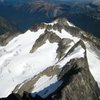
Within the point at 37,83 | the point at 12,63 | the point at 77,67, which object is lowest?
the point at 12,63

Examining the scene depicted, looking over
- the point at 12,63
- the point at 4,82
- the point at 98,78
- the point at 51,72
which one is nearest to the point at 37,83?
the point at 51,72

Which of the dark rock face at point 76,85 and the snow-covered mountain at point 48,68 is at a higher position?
the dark rock face at point 76,85

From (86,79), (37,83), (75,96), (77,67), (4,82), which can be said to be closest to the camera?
(75,96)

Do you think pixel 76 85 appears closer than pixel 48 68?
Yes

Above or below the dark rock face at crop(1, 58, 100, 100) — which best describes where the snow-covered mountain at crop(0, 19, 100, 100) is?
below

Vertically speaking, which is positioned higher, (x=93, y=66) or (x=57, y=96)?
(x=57, y=96)

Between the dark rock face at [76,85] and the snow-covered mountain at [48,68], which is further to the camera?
the snow-covered mountain at [48,68]

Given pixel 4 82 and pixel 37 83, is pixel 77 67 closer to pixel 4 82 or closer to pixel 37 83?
pixel 37 83

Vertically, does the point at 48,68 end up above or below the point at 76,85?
below

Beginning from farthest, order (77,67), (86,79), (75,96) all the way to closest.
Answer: (77,67), (86,79), (75,96)

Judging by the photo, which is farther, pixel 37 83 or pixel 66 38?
pixel 66 38

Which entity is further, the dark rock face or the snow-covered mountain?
the snow-covered mountain
